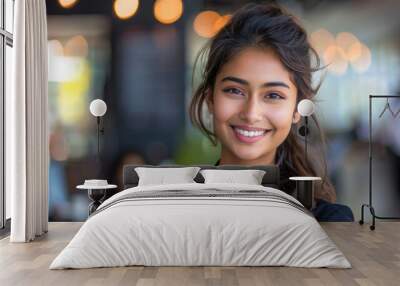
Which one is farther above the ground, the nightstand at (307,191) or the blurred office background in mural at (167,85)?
the blurred office background in mural at (167,85)

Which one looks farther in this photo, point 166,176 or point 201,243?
point 166,176

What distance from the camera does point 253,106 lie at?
7465 millimetres

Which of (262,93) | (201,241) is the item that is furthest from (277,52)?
(201,241)

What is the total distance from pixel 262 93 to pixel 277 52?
0.57 meters

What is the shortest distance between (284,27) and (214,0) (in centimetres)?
99

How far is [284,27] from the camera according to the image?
25.0ft

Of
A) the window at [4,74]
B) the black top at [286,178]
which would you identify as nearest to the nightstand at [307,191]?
the black top at [286,178]

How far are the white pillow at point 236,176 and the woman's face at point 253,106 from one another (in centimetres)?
57

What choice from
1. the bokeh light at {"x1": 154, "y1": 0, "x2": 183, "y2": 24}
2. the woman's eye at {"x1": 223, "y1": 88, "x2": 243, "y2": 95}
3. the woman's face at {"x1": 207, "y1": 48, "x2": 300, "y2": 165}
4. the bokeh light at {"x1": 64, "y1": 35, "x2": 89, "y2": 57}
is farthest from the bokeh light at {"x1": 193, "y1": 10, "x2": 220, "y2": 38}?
the bokeh light at {"x1": 64, "y1": 35, "x2": 89, "y2": 57}

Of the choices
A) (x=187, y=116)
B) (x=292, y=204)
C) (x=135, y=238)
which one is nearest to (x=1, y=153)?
(x=187, y=116)

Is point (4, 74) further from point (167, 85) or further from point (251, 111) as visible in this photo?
point (251, 111)

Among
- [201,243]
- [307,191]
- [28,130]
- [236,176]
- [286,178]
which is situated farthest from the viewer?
[286,178]

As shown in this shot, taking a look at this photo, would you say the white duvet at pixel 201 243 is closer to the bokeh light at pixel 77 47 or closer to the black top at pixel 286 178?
the black top at pixel 286 178

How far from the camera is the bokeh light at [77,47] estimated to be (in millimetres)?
7789
